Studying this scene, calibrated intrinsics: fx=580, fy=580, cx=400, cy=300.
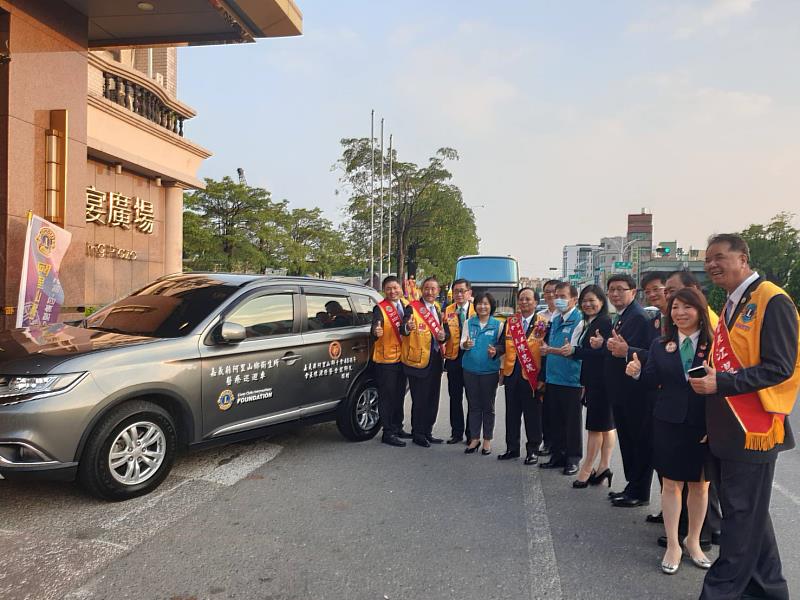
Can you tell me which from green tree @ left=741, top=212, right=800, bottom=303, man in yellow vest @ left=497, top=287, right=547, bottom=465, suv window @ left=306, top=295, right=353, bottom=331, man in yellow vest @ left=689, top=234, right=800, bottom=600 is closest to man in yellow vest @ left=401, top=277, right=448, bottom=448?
suv window @ left=306, top=295, right=353, bottom=331

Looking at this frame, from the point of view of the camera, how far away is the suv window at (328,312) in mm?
5551

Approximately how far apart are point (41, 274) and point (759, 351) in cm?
875

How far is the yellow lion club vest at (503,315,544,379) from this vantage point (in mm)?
5309

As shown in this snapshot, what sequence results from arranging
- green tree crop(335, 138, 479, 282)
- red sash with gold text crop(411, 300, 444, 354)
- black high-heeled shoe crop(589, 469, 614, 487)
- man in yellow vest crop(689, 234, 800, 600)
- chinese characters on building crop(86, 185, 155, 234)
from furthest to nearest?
green tree crop(335, 138, 479, 282) → chinese characters on building crop(86, 185, 155, 234) → red sash with gold text crop(411, 300, 444, 354) → black high-heeled shoe crop(589, 469, 614, 487) → man in yellow vest crop(689, 234, 800, 600)

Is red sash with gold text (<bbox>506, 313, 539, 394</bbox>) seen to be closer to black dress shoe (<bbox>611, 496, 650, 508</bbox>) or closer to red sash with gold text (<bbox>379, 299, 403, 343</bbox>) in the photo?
red sash with gold text (<bbox>379, 299, 403, 343</bbox>)

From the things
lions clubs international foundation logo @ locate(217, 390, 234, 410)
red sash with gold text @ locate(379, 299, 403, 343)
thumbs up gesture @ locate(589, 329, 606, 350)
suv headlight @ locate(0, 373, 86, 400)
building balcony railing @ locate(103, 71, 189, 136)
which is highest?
building balcony railing @ locate(103, 71, 189, 136)

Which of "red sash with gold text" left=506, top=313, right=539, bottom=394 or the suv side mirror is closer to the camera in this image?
the suv side mirror

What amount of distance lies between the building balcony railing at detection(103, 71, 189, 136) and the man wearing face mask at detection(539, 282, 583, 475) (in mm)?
12869

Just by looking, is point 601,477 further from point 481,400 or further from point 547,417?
point 481,400

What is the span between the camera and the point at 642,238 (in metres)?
104

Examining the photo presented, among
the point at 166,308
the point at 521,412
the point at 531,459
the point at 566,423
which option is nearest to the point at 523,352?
the point at 521,412

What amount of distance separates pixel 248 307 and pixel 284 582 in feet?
8.13

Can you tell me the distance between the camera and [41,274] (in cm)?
822

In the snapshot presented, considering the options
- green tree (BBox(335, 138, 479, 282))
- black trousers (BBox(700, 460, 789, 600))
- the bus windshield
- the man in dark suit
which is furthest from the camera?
green tree (BBox(335, 138, 479, 282))
